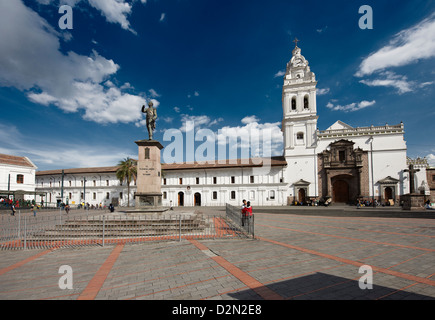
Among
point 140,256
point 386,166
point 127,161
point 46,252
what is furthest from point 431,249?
point 127,161

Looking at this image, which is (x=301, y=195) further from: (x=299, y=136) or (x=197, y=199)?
(x=197, y=199)

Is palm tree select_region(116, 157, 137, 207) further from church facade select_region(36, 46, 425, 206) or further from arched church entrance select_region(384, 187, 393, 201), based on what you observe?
arched church entrance select_region(384, 187, 393, 201)

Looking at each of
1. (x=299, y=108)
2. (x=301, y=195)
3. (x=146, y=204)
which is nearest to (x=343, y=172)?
(x=301, y=195)

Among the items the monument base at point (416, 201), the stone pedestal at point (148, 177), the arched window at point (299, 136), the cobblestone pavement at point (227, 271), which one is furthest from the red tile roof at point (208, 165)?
the cobblestone pavement at point (227, 271)

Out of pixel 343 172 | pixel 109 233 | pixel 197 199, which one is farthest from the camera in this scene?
pixel 197 199

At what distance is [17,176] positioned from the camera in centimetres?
4025

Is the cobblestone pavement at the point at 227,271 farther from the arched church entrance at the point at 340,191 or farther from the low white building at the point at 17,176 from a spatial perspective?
the low white building at the point at 17,176

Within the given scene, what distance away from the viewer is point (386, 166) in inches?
1307

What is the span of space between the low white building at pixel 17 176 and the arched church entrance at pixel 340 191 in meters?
54.3

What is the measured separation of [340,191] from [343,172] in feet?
11.0

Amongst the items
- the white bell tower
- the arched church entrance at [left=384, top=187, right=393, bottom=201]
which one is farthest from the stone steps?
the arched church entrance at [left=384, top=187, right=393, bottom=201]

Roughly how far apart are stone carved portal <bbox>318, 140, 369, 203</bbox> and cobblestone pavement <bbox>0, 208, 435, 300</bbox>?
28168 millimetres

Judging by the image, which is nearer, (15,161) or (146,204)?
(146,204)

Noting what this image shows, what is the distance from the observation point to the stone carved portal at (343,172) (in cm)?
3394
